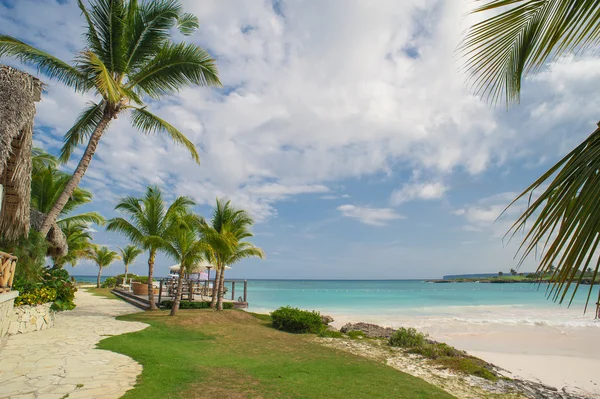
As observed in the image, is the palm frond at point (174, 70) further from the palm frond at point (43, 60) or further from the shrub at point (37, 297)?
the shrub at point (37, 297)

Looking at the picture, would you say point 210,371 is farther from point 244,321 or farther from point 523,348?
point 523,348

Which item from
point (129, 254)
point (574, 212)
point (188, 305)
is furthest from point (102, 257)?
point (574, 212)

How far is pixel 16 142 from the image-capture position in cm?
538

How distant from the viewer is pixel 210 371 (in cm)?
690

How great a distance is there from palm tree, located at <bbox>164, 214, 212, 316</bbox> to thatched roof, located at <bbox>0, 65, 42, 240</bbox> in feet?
24.6

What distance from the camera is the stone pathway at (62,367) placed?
204 inches

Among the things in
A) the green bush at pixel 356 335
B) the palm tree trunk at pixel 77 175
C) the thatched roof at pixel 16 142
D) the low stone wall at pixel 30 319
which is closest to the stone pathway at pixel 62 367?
the low stone wall at pixel 30 319

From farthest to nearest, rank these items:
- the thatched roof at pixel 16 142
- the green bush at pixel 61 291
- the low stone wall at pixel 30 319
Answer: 1. the green bush at pixel 61 291
2. the low stone wall at pixel 30 319
3. the thatched roof at pixel 16 142

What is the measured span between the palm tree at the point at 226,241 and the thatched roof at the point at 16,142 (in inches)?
348

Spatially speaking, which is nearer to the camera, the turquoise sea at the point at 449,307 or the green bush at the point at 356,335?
the green bush at the point at 356,335

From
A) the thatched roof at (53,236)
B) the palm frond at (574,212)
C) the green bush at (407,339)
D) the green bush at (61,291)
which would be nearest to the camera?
the palm frond at (574,212)

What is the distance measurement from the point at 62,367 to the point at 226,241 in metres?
8.71

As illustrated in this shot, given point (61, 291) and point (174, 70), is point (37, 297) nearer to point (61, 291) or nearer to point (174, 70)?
point (61, 291)

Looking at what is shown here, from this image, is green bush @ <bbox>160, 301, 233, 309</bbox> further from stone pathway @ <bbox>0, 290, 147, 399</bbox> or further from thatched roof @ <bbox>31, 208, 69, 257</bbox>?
stone pathway @ <bbox>0, 290, 147, 399</bbox>
